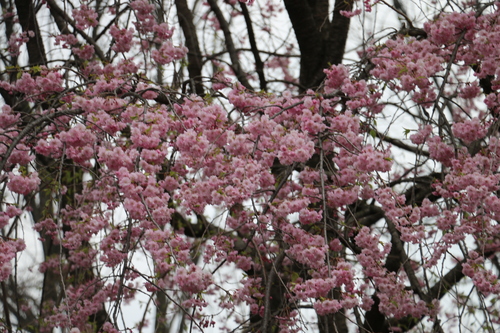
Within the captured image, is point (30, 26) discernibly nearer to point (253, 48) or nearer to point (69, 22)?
point (69, 22)

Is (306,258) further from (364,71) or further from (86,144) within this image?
(364,71)

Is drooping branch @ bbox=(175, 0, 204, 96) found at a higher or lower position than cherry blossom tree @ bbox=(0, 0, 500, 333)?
higher

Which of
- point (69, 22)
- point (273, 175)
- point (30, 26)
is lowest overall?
point (273, 175)

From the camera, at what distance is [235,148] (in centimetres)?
302

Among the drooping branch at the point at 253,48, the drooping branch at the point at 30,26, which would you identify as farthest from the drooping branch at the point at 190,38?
the drooping branch at the point at 30,26

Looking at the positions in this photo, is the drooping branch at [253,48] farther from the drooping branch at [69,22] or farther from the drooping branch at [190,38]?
the drooping branch at [69,22]

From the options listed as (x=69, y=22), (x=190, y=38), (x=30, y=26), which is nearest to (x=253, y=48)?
(x=190, y=38)

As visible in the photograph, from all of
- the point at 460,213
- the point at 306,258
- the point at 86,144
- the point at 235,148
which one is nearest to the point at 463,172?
the point at 460,213

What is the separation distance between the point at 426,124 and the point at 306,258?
1.17 metres

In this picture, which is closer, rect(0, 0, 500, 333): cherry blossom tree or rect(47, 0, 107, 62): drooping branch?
rect(0, 0, 500, 333): cherry blossom tree

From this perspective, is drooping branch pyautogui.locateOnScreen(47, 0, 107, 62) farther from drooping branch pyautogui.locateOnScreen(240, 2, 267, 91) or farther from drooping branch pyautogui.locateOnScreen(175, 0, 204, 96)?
drooping branch pyautogui.locateOnScreen(240, 2, 267, 91)

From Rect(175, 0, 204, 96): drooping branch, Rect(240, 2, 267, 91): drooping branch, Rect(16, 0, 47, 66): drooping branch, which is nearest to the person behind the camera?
Rect(16, 0, 47, 66): drooping branch

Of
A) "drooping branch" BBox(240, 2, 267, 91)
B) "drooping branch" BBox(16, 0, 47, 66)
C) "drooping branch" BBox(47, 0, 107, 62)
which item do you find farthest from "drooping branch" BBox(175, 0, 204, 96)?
"drooping branch" BBox(16, 0, 47, 66)

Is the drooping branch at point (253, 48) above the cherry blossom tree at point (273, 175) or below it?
above
